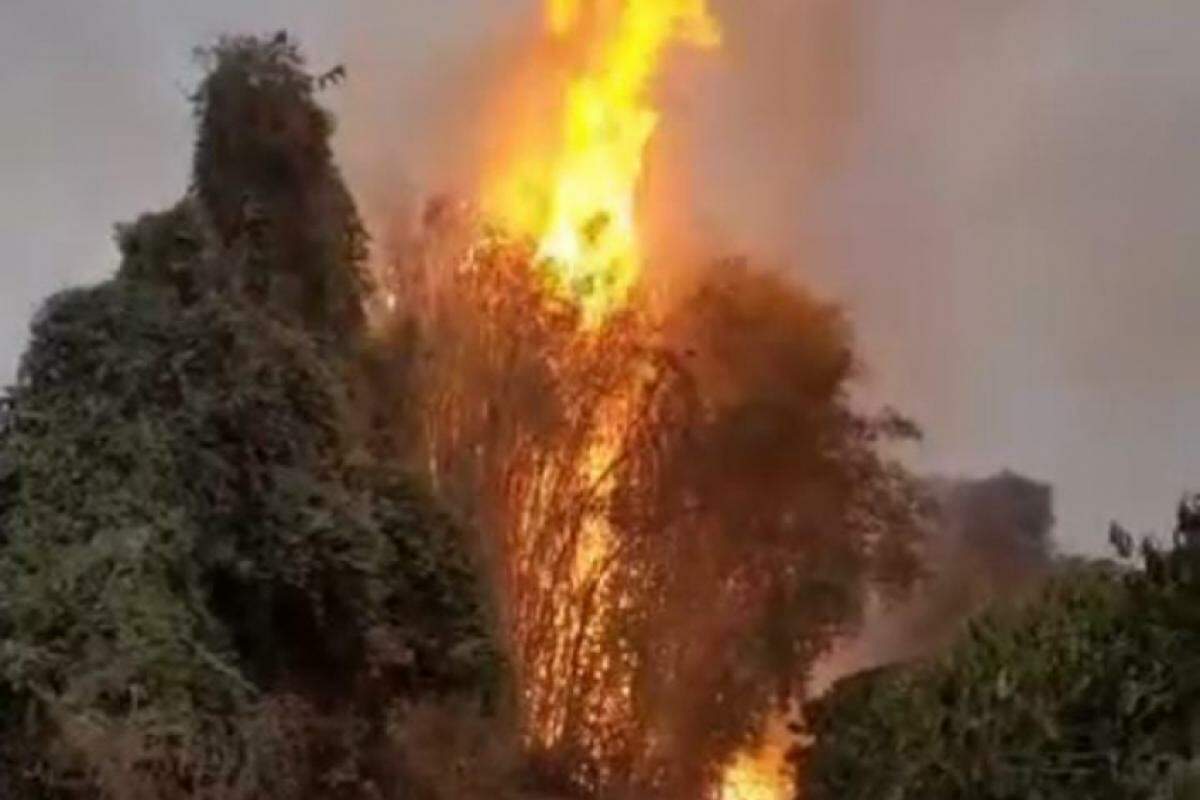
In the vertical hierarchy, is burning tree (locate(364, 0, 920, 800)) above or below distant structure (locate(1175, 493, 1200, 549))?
above

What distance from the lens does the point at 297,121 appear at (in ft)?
75.6

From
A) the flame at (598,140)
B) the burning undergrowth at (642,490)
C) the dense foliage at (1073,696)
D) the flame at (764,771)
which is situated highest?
the flame at (598,140)

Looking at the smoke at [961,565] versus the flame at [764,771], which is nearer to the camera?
the flame at [764,771]

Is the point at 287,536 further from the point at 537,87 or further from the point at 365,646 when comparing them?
the point at 537,87

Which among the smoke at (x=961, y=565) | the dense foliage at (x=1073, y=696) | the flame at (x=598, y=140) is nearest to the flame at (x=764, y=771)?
the smoke at (x=961, y=565)

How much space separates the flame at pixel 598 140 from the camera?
34094 mm

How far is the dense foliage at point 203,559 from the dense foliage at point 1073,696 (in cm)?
450

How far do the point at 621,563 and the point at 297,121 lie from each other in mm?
11320

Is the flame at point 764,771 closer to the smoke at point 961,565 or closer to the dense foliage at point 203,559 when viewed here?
the smoke at point 961,565

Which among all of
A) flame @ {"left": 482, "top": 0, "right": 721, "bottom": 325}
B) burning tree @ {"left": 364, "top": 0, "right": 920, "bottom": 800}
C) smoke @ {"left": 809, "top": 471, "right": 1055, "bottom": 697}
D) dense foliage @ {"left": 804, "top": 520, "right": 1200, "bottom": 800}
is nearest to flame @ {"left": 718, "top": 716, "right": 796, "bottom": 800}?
burning tree @ {"left": 364, "top": 0, "right": 920, "bottom": 800}

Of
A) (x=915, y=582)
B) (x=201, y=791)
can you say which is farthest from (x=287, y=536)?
(x=915, y=582)

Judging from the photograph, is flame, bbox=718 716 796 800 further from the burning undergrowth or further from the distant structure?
the distant structure

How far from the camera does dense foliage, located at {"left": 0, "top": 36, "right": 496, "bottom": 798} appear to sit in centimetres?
1666

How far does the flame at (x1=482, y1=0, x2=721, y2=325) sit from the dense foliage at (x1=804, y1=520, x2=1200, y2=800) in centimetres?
1572
